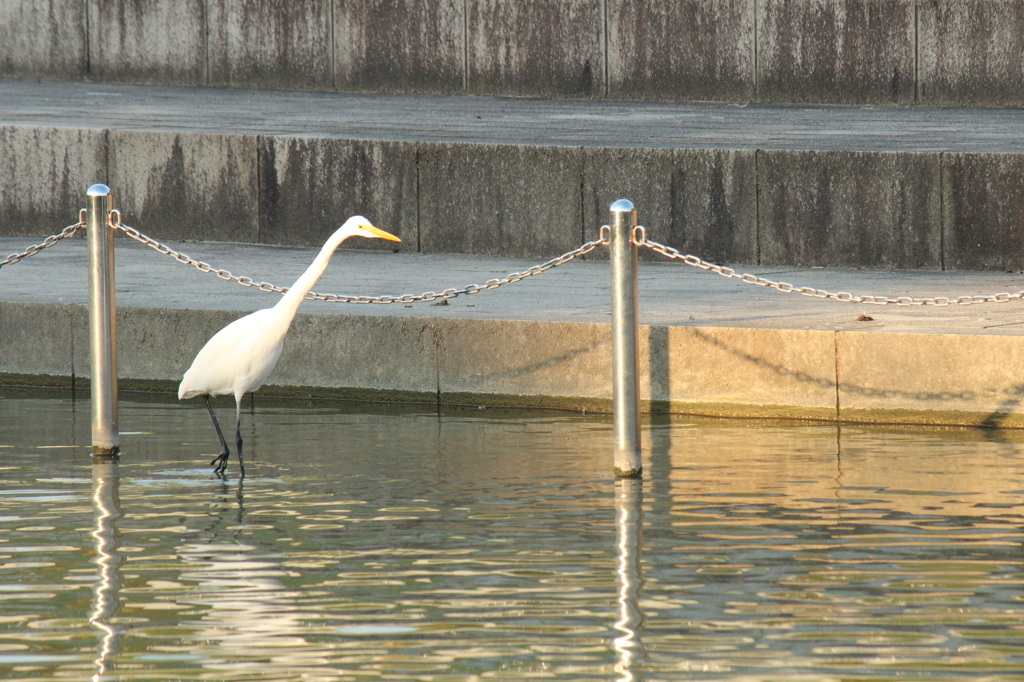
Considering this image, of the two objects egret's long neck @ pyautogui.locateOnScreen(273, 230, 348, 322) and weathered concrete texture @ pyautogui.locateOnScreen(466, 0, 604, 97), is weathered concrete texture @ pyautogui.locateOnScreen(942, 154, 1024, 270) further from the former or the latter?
weathered concrete texture @ pyautogui.locateOnScreen(466, 0, 604, 97)

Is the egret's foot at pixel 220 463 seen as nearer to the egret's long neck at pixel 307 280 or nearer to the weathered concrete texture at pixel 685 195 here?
the egret's long neck at pixel 307 280

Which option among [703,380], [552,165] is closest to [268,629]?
[703,380]

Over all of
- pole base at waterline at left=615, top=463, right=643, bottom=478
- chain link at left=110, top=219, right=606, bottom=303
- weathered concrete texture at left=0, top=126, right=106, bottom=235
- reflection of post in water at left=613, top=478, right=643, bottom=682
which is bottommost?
reflection of post in water at left=613, top=478, right=643, bottom=682

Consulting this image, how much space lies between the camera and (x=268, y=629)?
5512 millimetres

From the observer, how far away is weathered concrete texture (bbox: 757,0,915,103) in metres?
15.1

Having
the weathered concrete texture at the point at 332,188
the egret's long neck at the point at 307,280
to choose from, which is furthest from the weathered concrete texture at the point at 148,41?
the egret's long neck at the point at 307,280

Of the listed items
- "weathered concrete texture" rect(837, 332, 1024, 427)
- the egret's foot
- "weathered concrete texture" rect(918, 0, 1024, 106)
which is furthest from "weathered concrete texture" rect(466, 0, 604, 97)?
the egret's foot

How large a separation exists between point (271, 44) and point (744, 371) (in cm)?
927

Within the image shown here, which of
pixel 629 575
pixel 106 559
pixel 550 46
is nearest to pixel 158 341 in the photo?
pixel 106 559

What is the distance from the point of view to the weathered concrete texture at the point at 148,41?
17297 millimetres

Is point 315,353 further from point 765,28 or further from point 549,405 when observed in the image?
point 765,28

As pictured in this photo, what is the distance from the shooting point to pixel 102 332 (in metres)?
8.36

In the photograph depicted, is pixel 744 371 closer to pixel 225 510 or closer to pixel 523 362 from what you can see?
pixel 523 362

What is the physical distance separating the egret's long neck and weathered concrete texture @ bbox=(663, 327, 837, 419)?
1.97m
